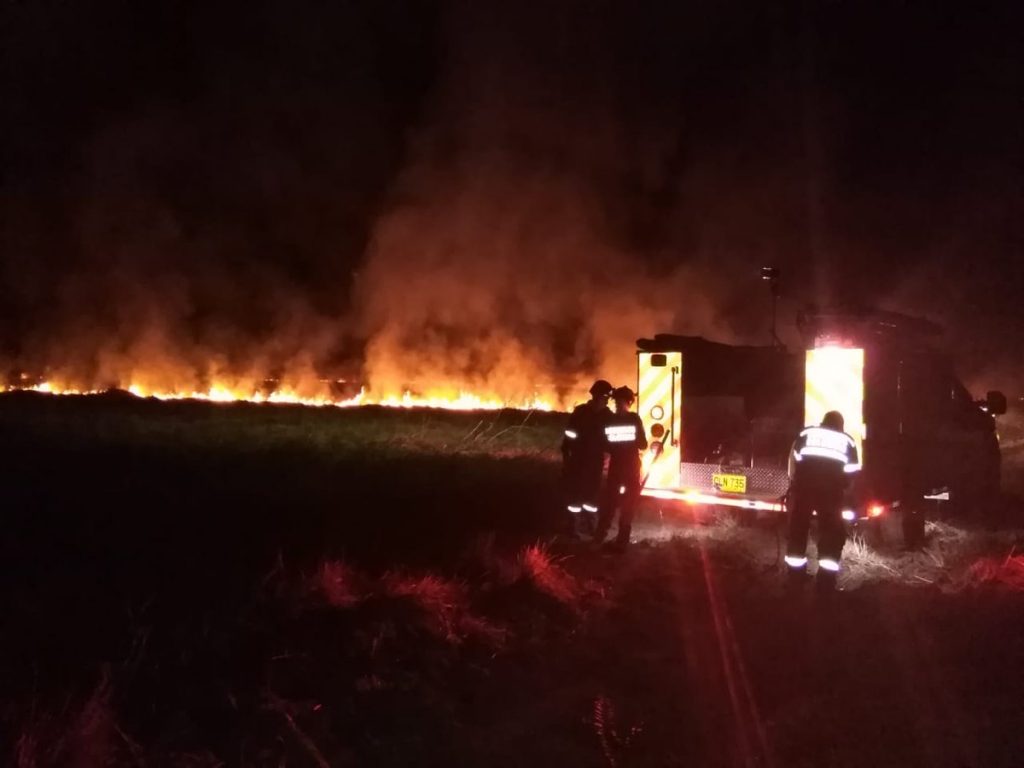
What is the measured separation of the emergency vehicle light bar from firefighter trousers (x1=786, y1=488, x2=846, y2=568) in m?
1.28

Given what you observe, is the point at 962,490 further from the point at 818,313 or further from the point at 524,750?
the point at 524,750

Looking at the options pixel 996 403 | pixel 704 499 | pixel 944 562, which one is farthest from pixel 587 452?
pixel 996 403

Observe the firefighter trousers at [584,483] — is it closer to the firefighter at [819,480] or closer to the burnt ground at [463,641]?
the burnt ground at [463,641]

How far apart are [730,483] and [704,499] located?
1.11ft

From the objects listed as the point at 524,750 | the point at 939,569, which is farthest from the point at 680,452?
the point at 524,750

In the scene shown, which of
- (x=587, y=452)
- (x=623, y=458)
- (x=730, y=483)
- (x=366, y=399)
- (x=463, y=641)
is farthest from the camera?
(x=366, y=399)

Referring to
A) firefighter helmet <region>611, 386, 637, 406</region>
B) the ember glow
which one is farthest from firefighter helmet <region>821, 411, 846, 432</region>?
the ember glow

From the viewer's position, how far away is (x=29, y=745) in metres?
3.33

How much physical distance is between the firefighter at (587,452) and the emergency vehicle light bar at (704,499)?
2.92 ft

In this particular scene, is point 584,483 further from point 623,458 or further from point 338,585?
point 338,585

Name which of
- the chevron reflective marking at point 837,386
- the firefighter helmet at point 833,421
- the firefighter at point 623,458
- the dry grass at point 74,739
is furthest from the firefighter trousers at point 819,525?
the dry grass at point 74,739

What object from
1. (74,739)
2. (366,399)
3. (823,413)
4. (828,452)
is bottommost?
(74,739)

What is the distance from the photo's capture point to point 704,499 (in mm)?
8719

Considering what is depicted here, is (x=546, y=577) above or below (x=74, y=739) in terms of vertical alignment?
above
